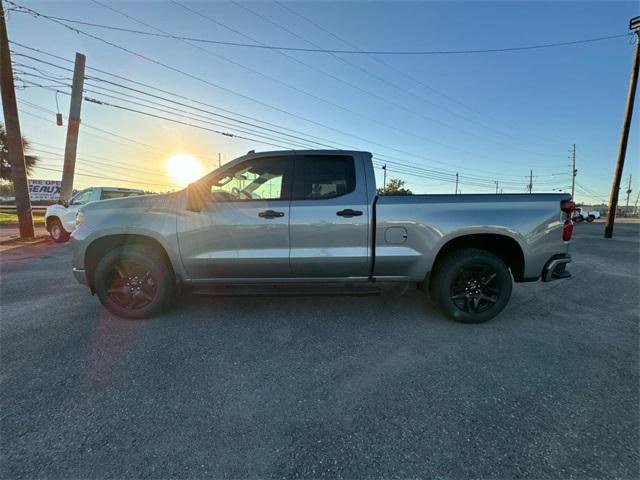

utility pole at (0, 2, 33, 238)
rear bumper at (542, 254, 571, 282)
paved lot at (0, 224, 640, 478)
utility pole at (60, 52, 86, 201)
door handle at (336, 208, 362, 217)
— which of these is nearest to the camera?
paved lot at (0, 224, 640, 478)

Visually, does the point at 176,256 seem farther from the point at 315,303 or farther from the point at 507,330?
the point at 507,330

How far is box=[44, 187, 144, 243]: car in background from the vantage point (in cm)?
936

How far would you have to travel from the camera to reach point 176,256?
3.22 metres

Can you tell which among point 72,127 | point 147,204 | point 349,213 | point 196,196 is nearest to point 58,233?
point 72,127

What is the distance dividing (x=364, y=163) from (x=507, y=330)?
8.10ft

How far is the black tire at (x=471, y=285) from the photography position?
3.19 m

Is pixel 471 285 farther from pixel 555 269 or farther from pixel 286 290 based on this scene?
pixel 286 290

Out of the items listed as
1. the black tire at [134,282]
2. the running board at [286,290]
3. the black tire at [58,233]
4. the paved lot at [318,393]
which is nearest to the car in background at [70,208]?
the black tire at [58,233]

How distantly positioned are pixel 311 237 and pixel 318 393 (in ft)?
5.16

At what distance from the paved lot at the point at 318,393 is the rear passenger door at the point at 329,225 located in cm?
67

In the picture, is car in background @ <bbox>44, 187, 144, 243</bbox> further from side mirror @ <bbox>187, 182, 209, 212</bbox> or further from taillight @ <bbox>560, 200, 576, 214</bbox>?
taillight @ <bbox>560, 200, 576, 214</bbox>

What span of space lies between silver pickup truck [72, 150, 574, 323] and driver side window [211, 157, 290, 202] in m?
0.01

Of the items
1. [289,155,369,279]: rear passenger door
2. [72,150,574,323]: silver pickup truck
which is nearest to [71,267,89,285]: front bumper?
[72,150,574,323]: silver pickup truck

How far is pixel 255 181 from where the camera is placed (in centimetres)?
334
